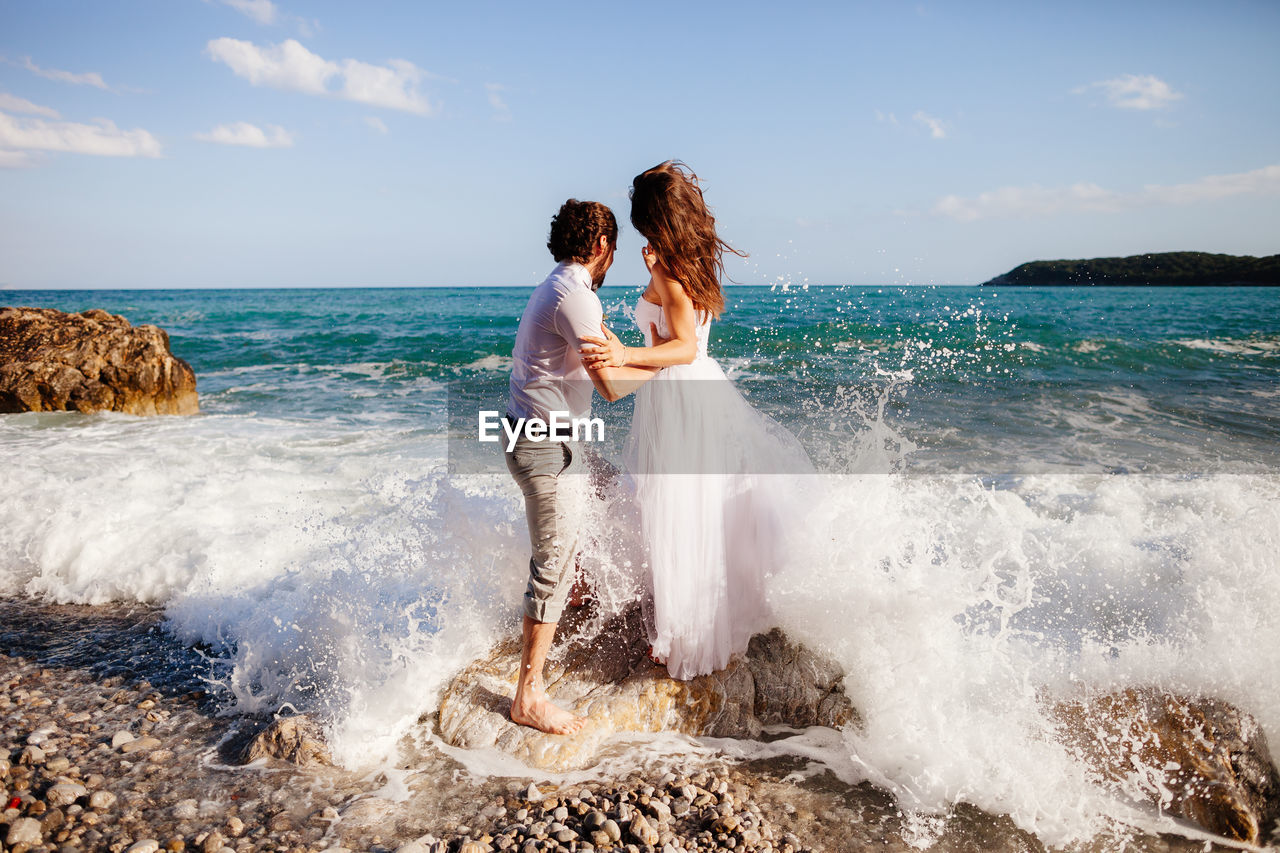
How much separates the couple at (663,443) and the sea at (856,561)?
0.29 meters

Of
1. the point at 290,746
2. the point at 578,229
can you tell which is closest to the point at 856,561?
the point at 578,229

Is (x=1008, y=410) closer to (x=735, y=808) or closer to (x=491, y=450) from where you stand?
(x=491, y=450)

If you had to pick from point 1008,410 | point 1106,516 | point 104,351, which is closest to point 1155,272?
point 1008,410

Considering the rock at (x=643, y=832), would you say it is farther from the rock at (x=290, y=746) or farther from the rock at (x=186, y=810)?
the rock at (x=186, y=810)

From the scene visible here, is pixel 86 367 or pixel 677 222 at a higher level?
pixel 677 222

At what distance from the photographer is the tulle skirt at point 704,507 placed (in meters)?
3.52

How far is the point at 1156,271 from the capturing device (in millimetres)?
63906

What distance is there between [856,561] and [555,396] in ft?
6.08

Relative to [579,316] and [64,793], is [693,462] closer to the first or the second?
[579,316]

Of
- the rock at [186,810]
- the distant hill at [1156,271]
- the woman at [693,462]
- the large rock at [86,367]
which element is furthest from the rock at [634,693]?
the distant hill at [1156,271]

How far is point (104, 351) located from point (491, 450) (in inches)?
267

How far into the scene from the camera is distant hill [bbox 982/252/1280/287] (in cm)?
5758

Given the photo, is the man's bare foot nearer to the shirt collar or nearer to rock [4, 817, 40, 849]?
rock [4, 817, 40, 849]

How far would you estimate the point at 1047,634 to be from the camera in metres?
4.01
